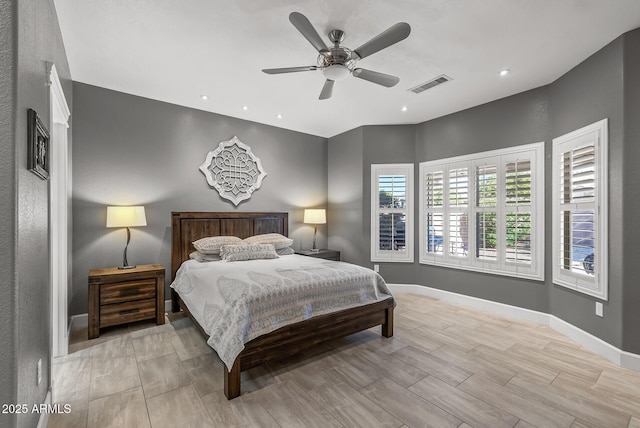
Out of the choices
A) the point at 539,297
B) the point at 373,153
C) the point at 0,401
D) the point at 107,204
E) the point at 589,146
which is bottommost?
the point at 539,297

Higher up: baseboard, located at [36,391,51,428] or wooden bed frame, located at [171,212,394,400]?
wooden bed frame, located at [171,212,394,400]

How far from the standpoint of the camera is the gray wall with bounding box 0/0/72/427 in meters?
1.23

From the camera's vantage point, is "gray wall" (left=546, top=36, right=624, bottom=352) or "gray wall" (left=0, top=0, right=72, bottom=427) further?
"gray wall" (left=546, top=36, right=624, bottom=352)

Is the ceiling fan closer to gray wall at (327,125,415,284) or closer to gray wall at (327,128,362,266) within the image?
gray wall at (327,125,415,284)

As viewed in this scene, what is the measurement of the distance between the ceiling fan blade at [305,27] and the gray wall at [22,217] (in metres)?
1.38

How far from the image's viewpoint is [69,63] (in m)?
3.09

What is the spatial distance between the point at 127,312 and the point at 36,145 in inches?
93.8

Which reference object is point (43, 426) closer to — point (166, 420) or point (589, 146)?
point (166, 420)

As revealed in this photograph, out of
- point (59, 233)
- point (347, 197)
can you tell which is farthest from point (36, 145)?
point (347, 197)

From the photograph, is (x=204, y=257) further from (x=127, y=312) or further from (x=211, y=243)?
(x=127, y=312)

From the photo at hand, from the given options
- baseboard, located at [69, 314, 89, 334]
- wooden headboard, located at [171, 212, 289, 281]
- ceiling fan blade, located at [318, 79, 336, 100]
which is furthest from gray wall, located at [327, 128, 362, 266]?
baseboard, located at [69, 314, 89, 334]

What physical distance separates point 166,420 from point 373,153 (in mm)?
4494

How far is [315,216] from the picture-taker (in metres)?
5.23

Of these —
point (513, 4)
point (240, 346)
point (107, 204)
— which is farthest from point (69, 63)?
point (513, 4)
